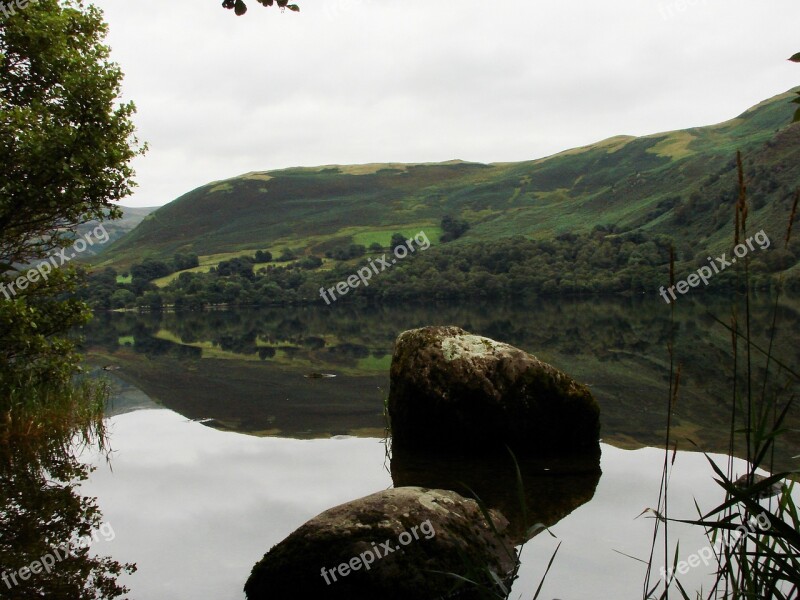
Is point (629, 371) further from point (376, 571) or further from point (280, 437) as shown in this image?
point (376, 571)

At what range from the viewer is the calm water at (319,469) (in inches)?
309

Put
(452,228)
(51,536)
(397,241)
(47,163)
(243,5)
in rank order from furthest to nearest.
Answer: (452,228), (397,241), (47,163), (51,536), (243,5)

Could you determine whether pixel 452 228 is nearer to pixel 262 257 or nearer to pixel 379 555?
pixel 262 257

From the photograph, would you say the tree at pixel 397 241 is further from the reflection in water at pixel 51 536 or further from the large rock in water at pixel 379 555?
the large rock in water at pixel 379 555

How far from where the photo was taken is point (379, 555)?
22.8 ft

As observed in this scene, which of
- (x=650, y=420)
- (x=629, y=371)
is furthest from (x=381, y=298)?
(x=650, y=420)

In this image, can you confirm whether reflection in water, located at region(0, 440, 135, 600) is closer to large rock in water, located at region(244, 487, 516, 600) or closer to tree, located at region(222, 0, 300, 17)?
large rock in water, located at region(244, 487, 516, 600)

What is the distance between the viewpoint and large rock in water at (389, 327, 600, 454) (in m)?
13.1

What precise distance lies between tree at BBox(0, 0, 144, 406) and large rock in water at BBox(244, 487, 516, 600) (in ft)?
31.3

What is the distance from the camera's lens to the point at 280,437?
15422 mm

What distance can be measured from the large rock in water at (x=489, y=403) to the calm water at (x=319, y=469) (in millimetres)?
800

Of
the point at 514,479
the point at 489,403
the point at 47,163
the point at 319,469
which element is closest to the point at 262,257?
the point at 47,163

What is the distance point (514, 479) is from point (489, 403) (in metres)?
2.16

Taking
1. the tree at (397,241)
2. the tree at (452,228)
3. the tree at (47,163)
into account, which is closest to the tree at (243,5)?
the tree at (47,163)
